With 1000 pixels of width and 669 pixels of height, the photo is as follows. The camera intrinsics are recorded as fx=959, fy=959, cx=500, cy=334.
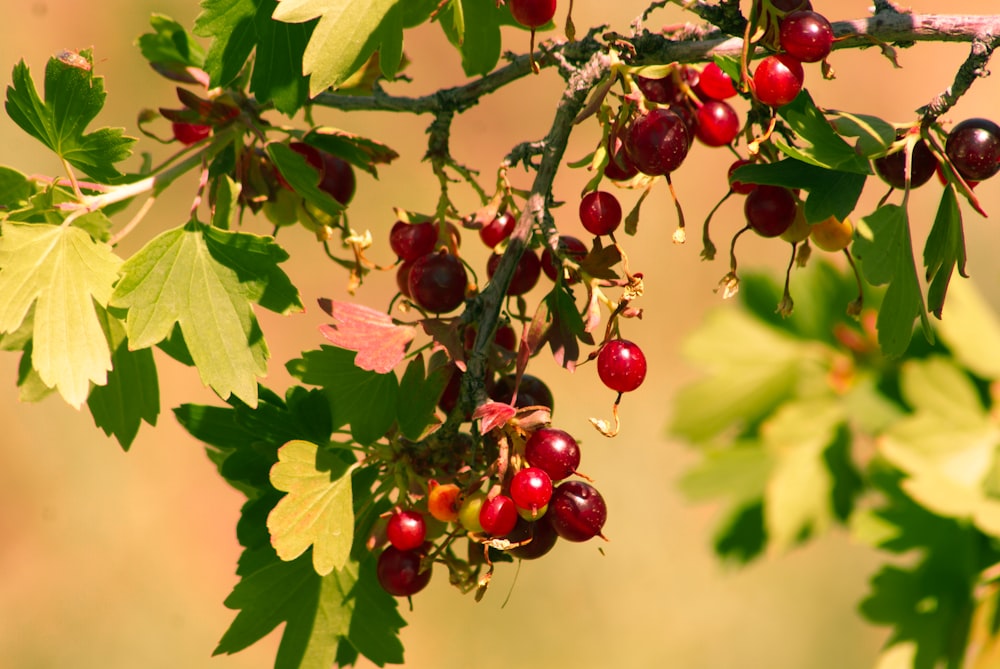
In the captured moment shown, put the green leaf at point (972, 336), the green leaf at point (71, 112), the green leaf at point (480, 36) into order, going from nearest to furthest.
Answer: the green leaf at point (71, 112) < the green leaf at point (480, 36) < the green leaf at point (972, 336)

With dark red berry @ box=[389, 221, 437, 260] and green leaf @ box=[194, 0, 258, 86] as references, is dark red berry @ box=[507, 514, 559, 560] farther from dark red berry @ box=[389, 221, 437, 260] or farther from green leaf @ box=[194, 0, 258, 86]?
green leaf @ box=[194, 0, 258, 86]

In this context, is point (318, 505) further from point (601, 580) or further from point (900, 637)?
point (601, 580)

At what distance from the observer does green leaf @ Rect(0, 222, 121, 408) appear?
2.58 feet

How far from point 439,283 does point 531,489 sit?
0.68 feet

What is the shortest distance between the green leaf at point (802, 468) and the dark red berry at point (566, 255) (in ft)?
2.79

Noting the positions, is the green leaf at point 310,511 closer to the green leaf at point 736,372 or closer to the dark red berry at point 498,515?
the dark red berry at point 498,515

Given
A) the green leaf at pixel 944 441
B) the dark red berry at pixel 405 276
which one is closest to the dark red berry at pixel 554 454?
the dark red berry at pixel 405 276

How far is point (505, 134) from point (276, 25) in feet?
10.5

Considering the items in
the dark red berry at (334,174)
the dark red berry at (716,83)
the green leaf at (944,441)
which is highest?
the dark red berry at (716,83)

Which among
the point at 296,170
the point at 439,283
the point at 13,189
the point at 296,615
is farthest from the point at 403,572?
the point at 13,189

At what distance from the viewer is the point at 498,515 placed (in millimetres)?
725

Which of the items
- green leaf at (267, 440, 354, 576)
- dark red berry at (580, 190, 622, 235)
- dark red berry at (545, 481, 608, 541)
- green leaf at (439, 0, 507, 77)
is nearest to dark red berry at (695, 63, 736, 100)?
dark red berry at (580, 190, 622, 235)

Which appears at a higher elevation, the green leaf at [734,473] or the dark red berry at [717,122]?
the dark red berry at [717,122]

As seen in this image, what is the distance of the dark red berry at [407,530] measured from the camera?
0.79 metres
